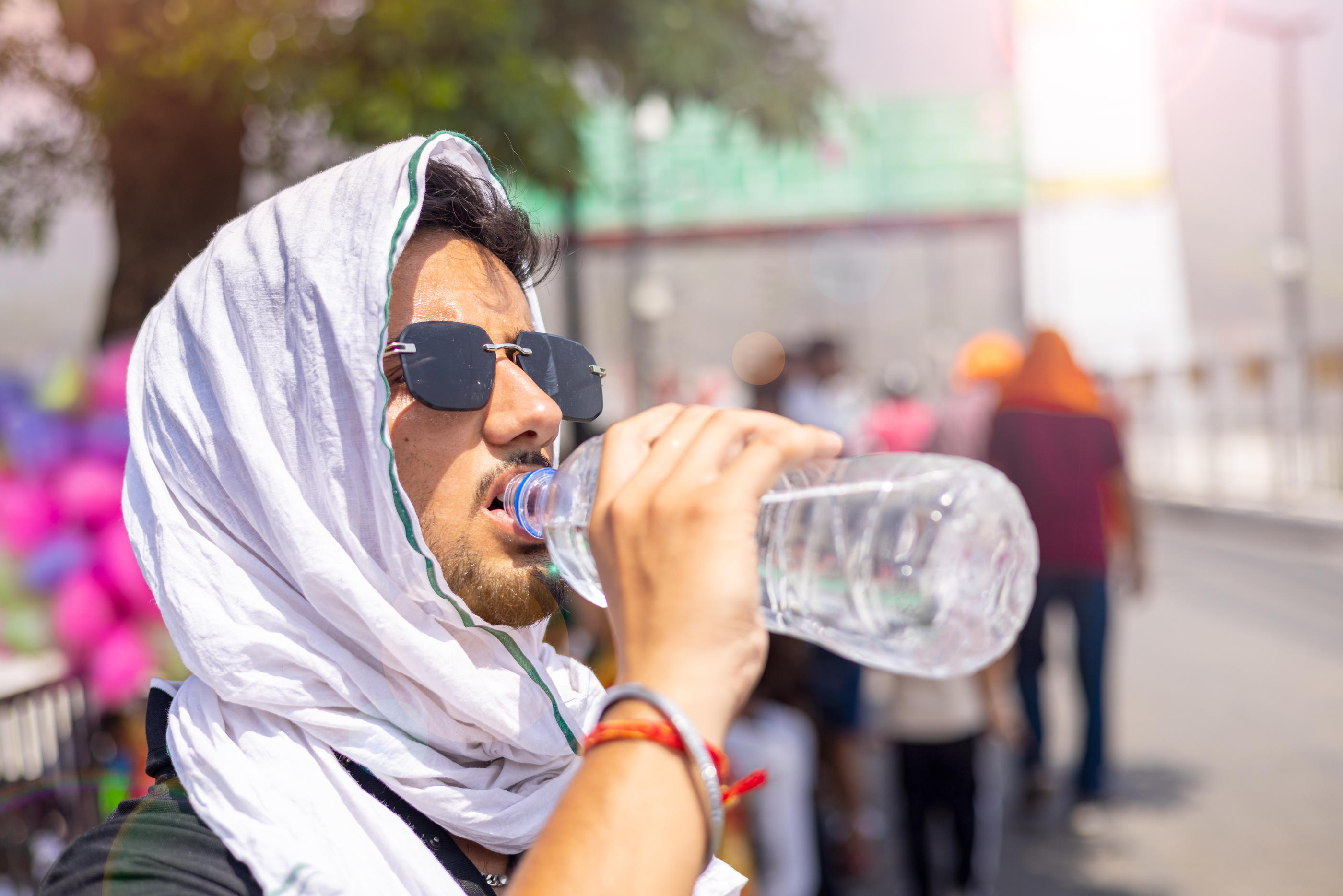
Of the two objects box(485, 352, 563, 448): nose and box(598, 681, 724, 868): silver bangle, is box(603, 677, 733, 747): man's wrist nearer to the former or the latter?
box(598, 681, 724, 868): silver bangle

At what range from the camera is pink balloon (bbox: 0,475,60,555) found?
2953 millimetres

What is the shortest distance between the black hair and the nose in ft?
0.66

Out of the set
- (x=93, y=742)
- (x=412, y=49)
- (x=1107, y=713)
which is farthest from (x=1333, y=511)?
(x=93, y=742)

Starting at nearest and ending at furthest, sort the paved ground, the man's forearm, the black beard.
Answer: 1. the man's forearm
2. the black beard
3. the paved ground

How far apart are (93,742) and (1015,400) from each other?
13.9ft

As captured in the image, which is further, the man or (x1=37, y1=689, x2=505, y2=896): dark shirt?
(x1=37, y1=689, x2=505, y2=896): dark shirt

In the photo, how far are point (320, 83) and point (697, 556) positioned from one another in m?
3.59

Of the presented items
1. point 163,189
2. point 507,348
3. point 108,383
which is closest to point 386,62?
point 163,189

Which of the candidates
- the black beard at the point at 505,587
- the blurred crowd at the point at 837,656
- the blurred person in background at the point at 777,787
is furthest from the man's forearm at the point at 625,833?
the blurred person in background at the point at 777,787

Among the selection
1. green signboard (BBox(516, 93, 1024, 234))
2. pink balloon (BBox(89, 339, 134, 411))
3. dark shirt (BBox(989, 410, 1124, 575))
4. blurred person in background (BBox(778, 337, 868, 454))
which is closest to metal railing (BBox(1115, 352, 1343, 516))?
blurred person in background (BBox(778, 337, 868, 454))

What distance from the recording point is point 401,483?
1448 mm

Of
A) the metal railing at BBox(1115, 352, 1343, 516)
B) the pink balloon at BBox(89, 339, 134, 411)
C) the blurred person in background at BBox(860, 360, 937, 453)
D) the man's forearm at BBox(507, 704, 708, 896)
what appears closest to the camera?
the man's forearm at BBox(507, 704, 708, 896)

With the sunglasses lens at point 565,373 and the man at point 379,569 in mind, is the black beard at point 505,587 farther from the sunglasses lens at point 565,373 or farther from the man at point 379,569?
the sunglasses lens at point 565,373

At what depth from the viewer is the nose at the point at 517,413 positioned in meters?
1.50
